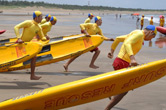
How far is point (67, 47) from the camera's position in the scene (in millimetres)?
9023

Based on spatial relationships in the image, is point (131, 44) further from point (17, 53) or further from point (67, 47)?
point (67, 47)

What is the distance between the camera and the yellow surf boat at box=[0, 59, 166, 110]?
4.35 meters

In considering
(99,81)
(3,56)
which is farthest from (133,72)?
(3,56)

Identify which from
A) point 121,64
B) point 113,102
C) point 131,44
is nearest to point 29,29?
point 121,64

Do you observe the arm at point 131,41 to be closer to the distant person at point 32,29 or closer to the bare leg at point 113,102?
the bare leg at point 113,102

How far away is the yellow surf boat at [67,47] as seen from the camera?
8.61 metres

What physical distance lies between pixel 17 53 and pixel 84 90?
3127 millimetres

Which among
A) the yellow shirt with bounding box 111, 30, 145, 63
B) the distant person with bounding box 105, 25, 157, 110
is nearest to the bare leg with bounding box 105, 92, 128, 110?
the distant person with bounding box 105, 25, 157, 110

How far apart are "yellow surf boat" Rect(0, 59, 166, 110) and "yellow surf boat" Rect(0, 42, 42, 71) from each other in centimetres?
265

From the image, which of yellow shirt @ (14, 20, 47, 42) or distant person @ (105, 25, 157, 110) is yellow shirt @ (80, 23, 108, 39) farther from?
distant person @ (105, 25, 157, 110)

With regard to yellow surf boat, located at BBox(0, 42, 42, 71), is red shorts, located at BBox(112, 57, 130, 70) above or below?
above

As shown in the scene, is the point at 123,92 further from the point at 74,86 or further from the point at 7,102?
the point at 7,102

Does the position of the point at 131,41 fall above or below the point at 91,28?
above

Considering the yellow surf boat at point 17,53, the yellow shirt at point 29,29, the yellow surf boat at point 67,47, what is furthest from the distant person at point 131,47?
the yellow surf boat at point 67,47
